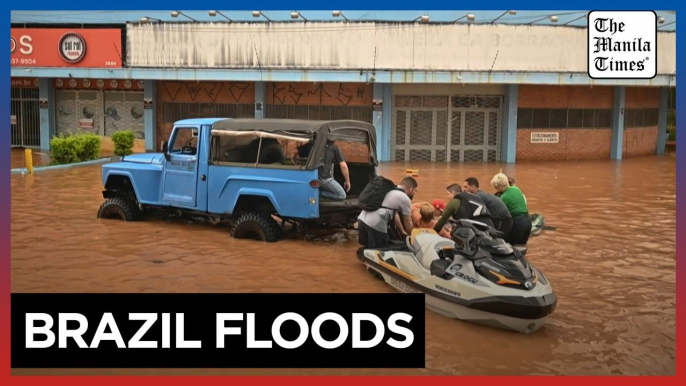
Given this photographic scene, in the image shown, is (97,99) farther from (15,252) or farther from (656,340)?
(656,340)

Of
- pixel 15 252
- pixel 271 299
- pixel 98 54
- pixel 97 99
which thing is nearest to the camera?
pixel 271 299

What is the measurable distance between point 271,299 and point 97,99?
24.3m

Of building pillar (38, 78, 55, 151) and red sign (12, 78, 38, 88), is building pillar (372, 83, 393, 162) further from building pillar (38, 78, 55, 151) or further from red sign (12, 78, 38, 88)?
red sign (12, 78, 38, 88)

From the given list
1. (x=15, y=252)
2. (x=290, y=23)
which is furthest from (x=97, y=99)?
(x=15, y=252)

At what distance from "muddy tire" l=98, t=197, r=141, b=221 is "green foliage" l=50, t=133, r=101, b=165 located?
10.7m

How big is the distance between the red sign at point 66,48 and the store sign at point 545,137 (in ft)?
52.3

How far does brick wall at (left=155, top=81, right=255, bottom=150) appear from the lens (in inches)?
1085

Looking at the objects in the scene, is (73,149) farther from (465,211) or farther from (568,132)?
(568,132)

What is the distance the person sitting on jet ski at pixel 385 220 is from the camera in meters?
8.98

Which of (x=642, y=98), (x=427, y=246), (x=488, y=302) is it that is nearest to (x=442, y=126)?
(x=642, y=98)

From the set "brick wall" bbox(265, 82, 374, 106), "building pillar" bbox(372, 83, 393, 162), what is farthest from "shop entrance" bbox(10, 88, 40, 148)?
"building pillar" bbox(372, 83, 393, 162)

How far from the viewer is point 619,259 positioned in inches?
387

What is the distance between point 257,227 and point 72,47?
1958 cm

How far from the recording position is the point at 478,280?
684 centimetres
